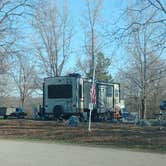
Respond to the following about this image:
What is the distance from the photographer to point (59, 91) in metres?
33.8

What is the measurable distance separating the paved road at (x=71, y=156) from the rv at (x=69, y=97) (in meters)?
15.1

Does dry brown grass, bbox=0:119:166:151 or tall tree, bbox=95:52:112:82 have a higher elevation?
tall tree, bbox=95:52:112:82

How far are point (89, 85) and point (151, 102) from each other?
80.3ft

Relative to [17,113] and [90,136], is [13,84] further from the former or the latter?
[90,136]

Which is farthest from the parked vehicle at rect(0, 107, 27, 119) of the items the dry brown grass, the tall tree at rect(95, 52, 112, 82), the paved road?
the paved road

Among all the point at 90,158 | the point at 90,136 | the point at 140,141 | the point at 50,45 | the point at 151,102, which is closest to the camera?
the point at 90,158

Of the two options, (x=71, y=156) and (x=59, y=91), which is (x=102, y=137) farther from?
(x=59, y=91)

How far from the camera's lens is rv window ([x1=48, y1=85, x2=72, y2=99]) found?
1308 inches

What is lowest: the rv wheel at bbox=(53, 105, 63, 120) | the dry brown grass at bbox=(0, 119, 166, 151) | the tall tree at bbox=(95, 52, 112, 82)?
the dry brown grass at bbox=(0, 119, 166, 151)

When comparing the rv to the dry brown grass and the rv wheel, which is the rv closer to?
the rv wheel

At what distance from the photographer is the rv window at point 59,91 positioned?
109 ft

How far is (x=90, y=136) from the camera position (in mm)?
21359

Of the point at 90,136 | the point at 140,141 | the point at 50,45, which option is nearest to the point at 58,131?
the point at 90,136

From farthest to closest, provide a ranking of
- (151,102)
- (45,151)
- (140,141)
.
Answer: (151,102) < (140,141) < (45,151)
